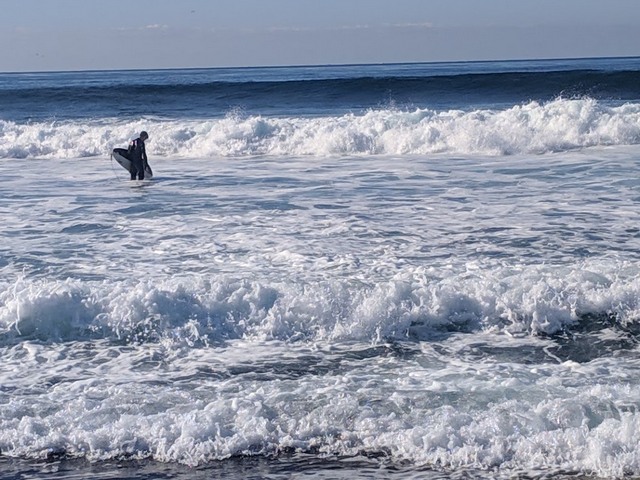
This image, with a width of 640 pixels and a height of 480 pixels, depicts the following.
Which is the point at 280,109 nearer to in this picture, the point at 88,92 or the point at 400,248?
the point at 88,92

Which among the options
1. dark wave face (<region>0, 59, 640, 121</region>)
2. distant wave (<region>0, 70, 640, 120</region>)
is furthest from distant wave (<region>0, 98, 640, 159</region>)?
distant wave (<region>0, 70, 640, 120</region>)

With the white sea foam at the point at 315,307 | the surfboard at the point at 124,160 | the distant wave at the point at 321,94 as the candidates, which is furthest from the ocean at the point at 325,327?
the distant wave at the point at 321,94

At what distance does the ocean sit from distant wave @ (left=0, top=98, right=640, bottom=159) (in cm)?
470

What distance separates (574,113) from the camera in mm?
22672

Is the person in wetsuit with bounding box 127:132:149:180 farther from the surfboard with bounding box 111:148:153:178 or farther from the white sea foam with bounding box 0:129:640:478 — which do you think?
the white sea foam with bounding box 0:129:640:478

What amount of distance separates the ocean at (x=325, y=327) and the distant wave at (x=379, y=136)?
4.70m

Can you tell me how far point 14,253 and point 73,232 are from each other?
128cm

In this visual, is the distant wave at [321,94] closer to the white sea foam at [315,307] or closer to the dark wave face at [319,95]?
the dark wave face at [319,95]

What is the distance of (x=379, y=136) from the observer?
863 inches

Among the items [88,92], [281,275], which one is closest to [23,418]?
[281,275]

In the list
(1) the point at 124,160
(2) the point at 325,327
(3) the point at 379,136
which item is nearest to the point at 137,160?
(1) the point at 124,160

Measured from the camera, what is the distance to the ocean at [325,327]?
542cm

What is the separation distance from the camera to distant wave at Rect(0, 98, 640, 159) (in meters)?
20.8

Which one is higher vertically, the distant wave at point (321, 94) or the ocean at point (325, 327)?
the distant wave at point (321, 94)
